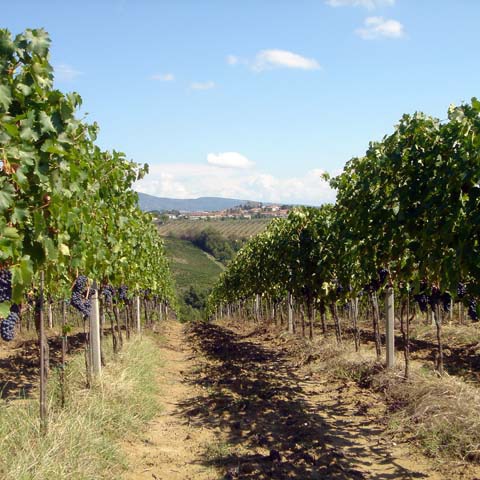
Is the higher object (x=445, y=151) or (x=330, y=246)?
(x=445, y=151)

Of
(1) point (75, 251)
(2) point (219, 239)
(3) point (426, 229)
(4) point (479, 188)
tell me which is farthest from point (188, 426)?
(2) point (219, 239)

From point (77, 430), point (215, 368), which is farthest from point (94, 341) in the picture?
point (215, 368)

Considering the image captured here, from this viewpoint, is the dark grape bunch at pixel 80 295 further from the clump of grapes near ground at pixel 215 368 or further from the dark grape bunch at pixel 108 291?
the dark grape bunch at pixel 108 291

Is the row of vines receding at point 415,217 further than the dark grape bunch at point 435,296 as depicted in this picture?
No

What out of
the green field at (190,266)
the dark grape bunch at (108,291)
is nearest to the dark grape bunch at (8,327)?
the dark grape bunch at (108,291)

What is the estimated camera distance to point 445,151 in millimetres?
5609

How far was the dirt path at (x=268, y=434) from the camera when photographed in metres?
5.15

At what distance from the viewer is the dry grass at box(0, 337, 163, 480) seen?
420 centimetres

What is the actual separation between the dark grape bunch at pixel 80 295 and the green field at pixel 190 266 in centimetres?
5651

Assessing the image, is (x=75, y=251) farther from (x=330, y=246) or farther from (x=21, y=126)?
(x=330, y=246)

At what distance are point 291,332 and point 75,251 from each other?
13.2 metres

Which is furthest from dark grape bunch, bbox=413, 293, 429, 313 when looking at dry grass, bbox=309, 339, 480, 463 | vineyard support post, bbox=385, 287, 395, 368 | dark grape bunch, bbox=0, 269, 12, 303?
dark grape bunch, bbox=0, 269, 12, 303

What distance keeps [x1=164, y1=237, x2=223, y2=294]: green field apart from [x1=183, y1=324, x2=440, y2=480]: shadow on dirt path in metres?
54.7

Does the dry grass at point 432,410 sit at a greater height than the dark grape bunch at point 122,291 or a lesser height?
lesser
